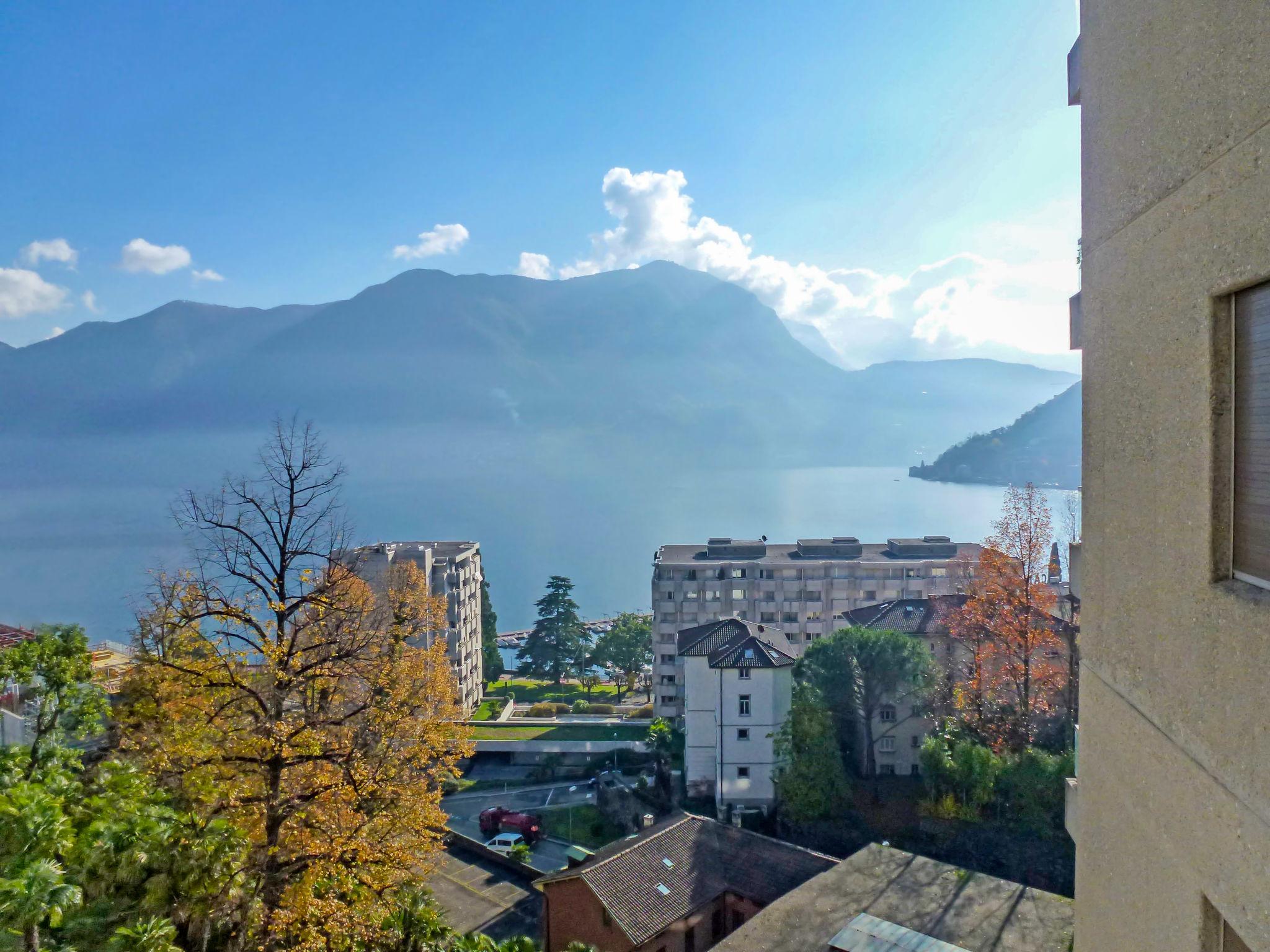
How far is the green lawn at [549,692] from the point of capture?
4203cm

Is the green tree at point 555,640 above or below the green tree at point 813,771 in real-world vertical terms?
below

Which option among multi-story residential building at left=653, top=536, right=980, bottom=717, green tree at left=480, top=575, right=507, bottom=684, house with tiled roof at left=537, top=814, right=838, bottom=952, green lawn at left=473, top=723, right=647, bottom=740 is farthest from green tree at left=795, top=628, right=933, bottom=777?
green tree at left=480, top=575, right=507, bottom=684

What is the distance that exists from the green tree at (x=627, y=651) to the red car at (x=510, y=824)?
64.5 ft

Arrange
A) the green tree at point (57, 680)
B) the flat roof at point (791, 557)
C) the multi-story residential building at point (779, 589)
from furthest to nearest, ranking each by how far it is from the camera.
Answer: the flat roof at point (791, 557) → the multi-story residential building at point (779, 589) → the green tree at point (57, 680)

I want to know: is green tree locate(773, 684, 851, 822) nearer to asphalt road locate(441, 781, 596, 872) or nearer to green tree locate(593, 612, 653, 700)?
asphalt road locate(441, 781, 596, 872)

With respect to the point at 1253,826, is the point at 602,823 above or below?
below

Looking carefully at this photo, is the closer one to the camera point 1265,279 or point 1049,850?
point 1265,279

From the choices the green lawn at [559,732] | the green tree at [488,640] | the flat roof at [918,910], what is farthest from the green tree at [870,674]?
the green tree at [488,640]

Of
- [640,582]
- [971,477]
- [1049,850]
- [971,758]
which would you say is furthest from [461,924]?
[971,477]

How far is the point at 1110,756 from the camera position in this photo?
296 centimetres

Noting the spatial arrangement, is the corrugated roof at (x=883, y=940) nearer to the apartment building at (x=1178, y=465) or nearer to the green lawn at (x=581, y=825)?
the apartment building at (x=1178, y=465)

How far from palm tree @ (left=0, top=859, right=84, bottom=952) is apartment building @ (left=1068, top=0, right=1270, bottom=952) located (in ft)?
31.5

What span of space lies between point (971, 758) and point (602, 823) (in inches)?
445

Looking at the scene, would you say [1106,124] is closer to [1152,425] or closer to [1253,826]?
[1152,425]
